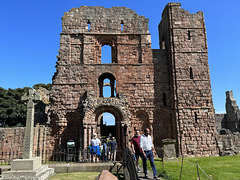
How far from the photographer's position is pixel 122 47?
1766cm

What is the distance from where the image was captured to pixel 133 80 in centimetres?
1697

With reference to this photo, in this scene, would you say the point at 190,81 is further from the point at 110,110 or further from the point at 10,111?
the point at 10,111

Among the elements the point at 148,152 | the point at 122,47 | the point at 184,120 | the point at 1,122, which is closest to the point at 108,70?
the point at 122,47

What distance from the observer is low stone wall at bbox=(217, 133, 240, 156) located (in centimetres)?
1562

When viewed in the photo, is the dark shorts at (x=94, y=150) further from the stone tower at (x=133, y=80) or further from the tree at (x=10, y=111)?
the tree at (x=10, y=111)

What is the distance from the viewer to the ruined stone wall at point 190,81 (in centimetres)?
1570

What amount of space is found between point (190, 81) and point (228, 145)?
18.8ft

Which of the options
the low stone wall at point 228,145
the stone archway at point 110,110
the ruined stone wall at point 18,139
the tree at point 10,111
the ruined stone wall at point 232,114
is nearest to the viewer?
the stone archway at point 110,110

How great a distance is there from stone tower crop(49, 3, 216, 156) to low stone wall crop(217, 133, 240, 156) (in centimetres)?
59

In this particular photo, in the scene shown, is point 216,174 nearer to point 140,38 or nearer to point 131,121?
point 131,121

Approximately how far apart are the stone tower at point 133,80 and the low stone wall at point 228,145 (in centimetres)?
59

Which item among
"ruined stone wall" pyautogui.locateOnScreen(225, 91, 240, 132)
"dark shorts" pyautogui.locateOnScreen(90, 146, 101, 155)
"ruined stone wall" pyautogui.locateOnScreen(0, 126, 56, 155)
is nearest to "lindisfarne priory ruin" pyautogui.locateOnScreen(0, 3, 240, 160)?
"ruined stone wall" pyautogui.locateOnScreen(0, 126, 56, 155)

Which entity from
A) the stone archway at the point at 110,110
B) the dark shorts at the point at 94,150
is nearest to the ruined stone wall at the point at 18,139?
the stone archway at the point at 110,110

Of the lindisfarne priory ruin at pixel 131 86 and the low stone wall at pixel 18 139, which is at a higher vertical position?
the lindisfarne priory ruin at pixel 131 86
